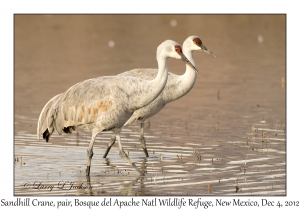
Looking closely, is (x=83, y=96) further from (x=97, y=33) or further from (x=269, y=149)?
(x=97, y=33)

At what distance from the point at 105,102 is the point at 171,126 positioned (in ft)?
10.8

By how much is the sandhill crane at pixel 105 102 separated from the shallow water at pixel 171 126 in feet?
1.80

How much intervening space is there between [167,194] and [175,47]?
6.51ft

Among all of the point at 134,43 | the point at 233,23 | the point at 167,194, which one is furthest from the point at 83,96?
the point at 233,23

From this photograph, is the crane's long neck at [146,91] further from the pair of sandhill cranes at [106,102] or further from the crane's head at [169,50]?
the crane's head at [169,50]

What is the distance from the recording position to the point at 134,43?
938 inches

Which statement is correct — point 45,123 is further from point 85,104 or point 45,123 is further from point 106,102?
point 106,102

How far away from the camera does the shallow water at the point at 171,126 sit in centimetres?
823

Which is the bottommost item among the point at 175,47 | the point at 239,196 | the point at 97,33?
the point at 239,196

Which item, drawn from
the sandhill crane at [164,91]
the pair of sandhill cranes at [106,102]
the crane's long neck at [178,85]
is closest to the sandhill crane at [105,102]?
the pair of sandhill cranes at [106,102]

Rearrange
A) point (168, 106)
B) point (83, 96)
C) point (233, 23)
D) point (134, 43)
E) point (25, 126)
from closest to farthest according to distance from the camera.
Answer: point (83, 96)
point (25, 126)
point (168, 106)
point (134, 43)
point (233, 23)

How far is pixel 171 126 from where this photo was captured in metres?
11.7

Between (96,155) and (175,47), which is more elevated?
(175,47)

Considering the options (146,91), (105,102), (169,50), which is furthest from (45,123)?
(169,50)
